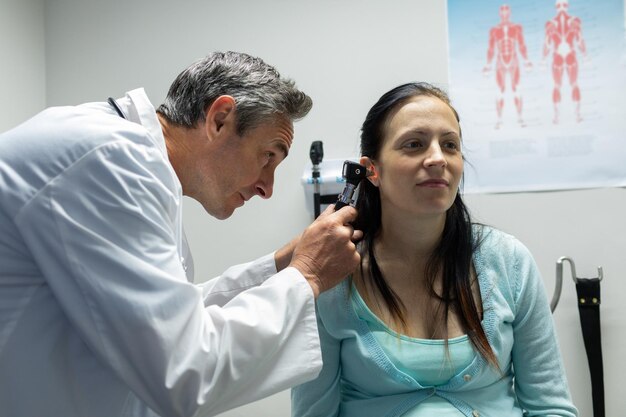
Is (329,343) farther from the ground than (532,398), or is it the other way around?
(329,343)

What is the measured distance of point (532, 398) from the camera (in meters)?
1.32

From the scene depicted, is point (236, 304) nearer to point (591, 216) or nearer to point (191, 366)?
point (191, 366)

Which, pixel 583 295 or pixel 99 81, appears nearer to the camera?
pixel 583 295

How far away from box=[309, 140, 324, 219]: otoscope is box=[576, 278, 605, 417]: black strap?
2.94ft

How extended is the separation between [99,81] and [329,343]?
62.2 inches

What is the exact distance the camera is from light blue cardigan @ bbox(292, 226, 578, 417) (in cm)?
125

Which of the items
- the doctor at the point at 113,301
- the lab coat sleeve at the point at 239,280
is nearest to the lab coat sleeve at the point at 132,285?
the doctor at the point at 113,301

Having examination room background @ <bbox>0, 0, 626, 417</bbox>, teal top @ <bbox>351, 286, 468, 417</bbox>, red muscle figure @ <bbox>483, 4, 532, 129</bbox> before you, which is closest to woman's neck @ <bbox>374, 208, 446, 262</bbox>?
teal top @ <bbox>351, 286, 468, 417</bbox>

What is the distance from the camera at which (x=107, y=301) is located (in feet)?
2.67

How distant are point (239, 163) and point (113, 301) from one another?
1.48ft

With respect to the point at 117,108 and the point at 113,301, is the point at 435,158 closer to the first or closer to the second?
the point at 117,108

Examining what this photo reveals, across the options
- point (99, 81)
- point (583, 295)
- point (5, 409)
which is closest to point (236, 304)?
point (5, 409)

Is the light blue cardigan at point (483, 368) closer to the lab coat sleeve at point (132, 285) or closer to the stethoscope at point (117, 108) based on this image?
the lab coat sleeve at point (132, 285)

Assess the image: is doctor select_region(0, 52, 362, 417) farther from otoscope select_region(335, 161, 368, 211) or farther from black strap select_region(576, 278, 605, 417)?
black strap select_region(576, 278, 605, 417)
